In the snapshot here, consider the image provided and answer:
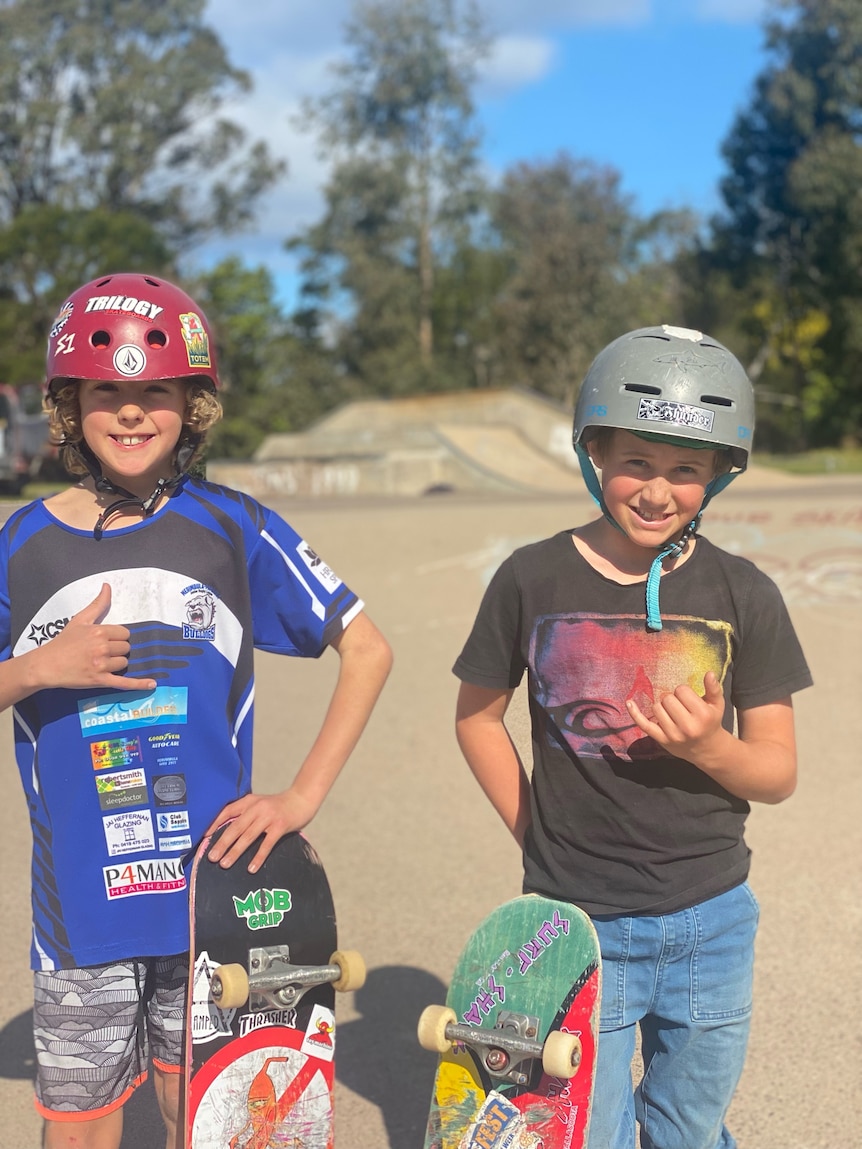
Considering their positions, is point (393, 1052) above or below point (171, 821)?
below

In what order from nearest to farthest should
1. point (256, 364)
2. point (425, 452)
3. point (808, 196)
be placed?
point (425, 452) < point (808, 196) < point (256, 364)

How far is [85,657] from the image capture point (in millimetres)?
2021

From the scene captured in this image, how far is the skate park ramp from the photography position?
25.6 metres

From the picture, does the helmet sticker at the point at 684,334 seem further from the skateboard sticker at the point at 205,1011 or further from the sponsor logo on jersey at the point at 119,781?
the skateboard sticker at the point at 205,1011

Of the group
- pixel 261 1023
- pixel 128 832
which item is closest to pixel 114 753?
pixel 128 832

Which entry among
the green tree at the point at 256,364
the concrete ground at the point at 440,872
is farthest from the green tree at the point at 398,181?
the concrete ground at the point at 440,872

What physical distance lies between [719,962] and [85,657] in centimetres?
131

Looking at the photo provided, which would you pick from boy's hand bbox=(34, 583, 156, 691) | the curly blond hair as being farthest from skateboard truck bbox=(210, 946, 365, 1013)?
the curly blond hair

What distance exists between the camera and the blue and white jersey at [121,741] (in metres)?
2.12

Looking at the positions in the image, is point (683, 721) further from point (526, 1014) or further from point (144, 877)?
point (144, 877)

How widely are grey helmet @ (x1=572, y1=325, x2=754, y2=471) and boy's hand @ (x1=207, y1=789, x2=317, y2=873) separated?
944 mm

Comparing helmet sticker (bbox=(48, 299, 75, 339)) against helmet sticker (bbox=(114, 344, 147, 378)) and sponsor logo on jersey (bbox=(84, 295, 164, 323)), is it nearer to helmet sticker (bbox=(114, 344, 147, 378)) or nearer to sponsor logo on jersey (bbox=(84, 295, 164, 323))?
sponsor logo on jersey (bbox=(84, 295, 164, 323))

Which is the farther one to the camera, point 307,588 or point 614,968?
point 307,588

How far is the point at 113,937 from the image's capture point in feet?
6.88
